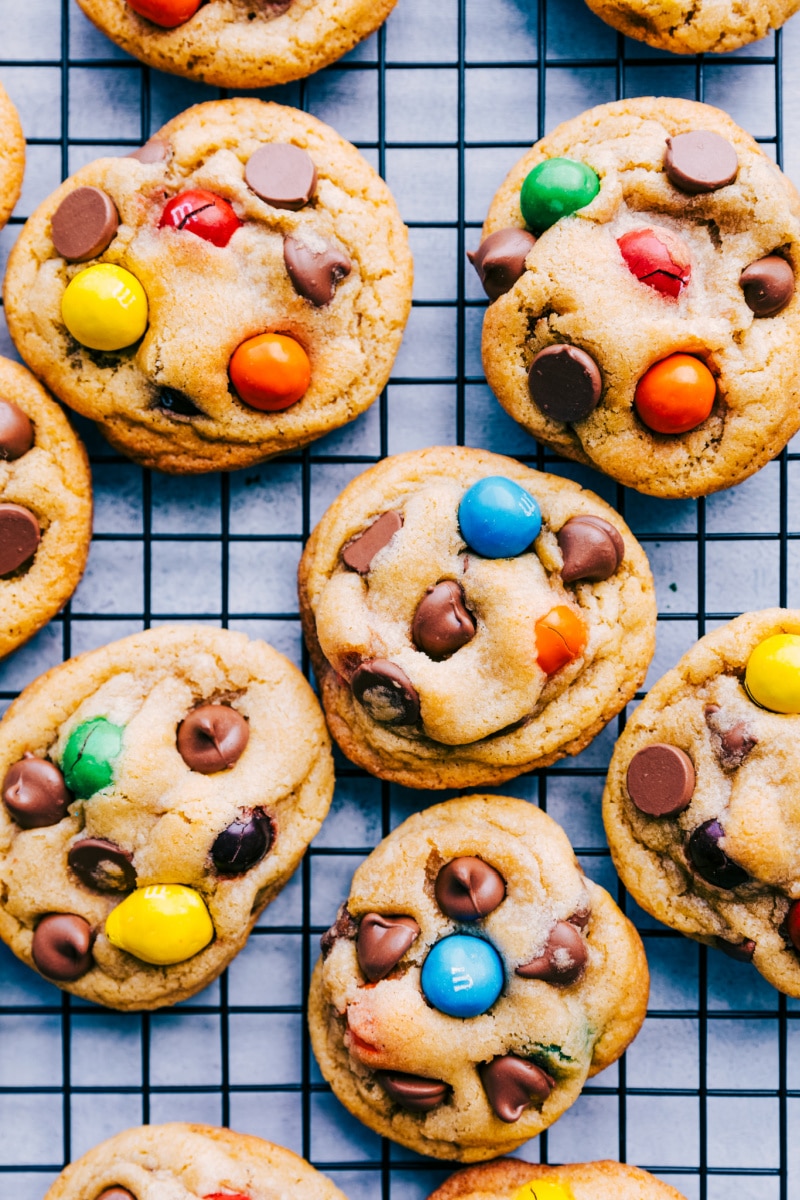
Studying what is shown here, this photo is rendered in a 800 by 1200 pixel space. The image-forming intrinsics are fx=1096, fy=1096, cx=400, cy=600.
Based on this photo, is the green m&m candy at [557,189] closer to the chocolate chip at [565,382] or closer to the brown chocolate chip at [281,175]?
the chocolate chip at [565,382]

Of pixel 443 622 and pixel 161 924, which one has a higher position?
pixel 443 622

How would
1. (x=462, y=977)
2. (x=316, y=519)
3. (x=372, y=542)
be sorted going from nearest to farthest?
(x=462, y=977) < (x=372, y=542) < (x=316, y=519)

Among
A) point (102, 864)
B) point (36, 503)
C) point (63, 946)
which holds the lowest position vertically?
point (63, 946)

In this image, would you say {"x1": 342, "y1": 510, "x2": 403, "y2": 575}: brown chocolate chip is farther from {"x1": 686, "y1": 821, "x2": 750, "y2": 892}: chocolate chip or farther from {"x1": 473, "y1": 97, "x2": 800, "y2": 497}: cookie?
{"x1": 686, "y1": 821, "x2": 750, "y2": 892}: chocolate chip

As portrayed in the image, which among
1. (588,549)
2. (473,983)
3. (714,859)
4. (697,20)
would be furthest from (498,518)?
(697,20)

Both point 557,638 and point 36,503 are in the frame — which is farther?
point 36,503

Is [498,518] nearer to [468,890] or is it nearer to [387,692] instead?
[387,692]

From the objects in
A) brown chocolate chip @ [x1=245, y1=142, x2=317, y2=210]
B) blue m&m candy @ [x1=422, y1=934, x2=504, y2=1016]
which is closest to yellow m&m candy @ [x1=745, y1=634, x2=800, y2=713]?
blue m&m candy @ [x1=422, y1=934, x2=504, y2=1016]
